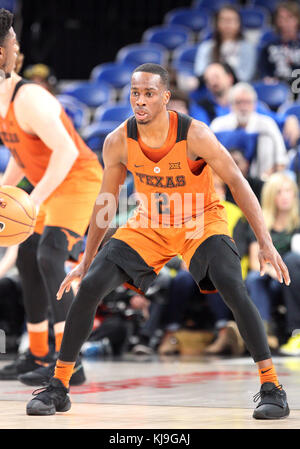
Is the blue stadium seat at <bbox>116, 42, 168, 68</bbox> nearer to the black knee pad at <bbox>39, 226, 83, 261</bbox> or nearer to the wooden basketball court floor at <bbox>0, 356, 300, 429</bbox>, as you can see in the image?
the wooden basketball court floor at <bbox>0, 356, 300, 429</bbox>

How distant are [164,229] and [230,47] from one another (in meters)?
6.67

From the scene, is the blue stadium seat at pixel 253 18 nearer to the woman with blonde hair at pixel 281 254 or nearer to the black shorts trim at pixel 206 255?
the woman with blonde hair at pixel 281 254

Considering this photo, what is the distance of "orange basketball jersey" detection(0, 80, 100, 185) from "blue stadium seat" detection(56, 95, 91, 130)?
4.60m

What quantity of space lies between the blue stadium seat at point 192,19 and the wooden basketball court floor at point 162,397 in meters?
7.07

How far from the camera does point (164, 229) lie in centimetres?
367

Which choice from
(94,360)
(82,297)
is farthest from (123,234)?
(94,360)

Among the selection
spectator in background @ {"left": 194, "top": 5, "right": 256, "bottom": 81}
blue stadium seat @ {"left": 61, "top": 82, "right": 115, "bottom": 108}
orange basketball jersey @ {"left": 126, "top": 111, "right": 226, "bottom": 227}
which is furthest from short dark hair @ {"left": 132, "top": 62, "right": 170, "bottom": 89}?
blue stadium seat @ {"left": 61, "top": 82, "right": 115, "bottom": 108}

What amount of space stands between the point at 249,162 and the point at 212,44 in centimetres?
249

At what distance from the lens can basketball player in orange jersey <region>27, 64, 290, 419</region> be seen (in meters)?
3.43

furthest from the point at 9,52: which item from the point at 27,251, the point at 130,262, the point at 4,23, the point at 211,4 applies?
the point at 211,4

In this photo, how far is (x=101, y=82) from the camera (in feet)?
37.7

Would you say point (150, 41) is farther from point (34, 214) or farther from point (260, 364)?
point (260, 364)

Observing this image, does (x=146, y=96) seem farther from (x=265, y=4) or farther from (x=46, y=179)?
(x=265, y=4)

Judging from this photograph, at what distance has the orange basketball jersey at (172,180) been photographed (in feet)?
11.8
